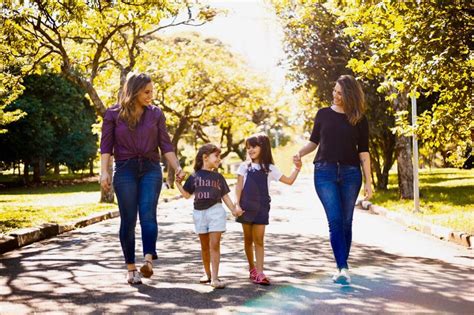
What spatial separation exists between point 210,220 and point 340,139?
4.86 feet

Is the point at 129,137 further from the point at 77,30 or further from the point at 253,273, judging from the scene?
the point at 77,30

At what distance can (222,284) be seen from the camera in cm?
614

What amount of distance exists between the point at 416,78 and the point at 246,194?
4.54 meters

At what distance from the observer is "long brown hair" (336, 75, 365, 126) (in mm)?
6410

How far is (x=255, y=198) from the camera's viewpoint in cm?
629

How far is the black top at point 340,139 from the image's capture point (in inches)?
253

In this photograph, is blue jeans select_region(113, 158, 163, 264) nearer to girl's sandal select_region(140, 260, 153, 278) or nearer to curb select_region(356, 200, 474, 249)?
girl's sandal select_region(140, 260, 153, 278)

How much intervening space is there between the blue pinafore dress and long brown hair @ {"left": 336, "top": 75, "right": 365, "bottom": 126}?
3.30 feet

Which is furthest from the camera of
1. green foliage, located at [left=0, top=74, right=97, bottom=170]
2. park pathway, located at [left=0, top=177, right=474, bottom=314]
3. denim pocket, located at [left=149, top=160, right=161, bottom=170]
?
green foliage, located at [left=0, top=74, right=97, bottom=170]

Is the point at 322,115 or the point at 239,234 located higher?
the point at 322,115

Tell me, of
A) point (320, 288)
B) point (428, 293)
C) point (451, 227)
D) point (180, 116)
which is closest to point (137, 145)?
point (320, 288)

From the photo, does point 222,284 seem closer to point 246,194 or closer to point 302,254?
point 246,194

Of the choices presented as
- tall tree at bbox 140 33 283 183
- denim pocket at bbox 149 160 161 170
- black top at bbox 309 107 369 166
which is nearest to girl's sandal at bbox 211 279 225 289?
denim pocket at bbox 149 160 161 170

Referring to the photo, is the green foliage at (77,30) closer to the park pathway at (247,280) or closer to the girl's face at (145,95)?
the park pathway at (247,280)
